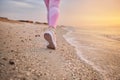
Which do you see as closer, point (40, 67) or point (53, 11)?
point (40, 67)

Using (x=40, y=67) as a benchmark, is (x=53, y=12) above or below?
above

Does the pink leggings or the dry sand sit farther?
the pink leggings

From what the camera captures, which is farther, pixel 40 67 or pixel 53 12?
pixel 53 12

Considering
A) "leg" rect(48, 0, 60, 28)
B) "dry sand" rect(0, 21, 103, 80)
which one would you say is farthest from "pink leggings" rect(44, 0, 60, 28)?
"dry sand" rect(0, 21, 103, 80)

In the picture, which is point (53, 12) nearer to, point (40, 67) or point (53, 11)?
point (53, 11)

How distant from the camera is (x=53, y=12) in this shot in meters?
4.07

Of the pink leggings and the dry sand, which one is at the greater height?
the pink leggings

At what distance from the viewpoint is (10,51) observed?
12.3 ft


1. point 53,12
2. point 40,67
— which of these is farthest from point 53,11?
point 40,67

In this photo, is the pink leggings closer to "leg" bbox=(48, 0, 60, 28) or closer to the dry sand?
"leg" bbox=(48, 0, 60, 28)

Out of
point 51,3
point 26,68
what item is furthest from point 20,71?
point 51,3

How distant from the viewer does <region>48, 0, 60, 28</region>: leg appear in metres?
→ 4.02

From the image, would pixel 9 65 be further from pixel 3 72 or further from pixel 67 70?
pixel 67 70

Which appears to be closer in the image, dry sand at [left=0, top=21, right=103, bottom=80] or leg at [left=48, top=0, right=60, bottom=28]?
dry sand at [left=0, top=21, right=103, bottom=80]
